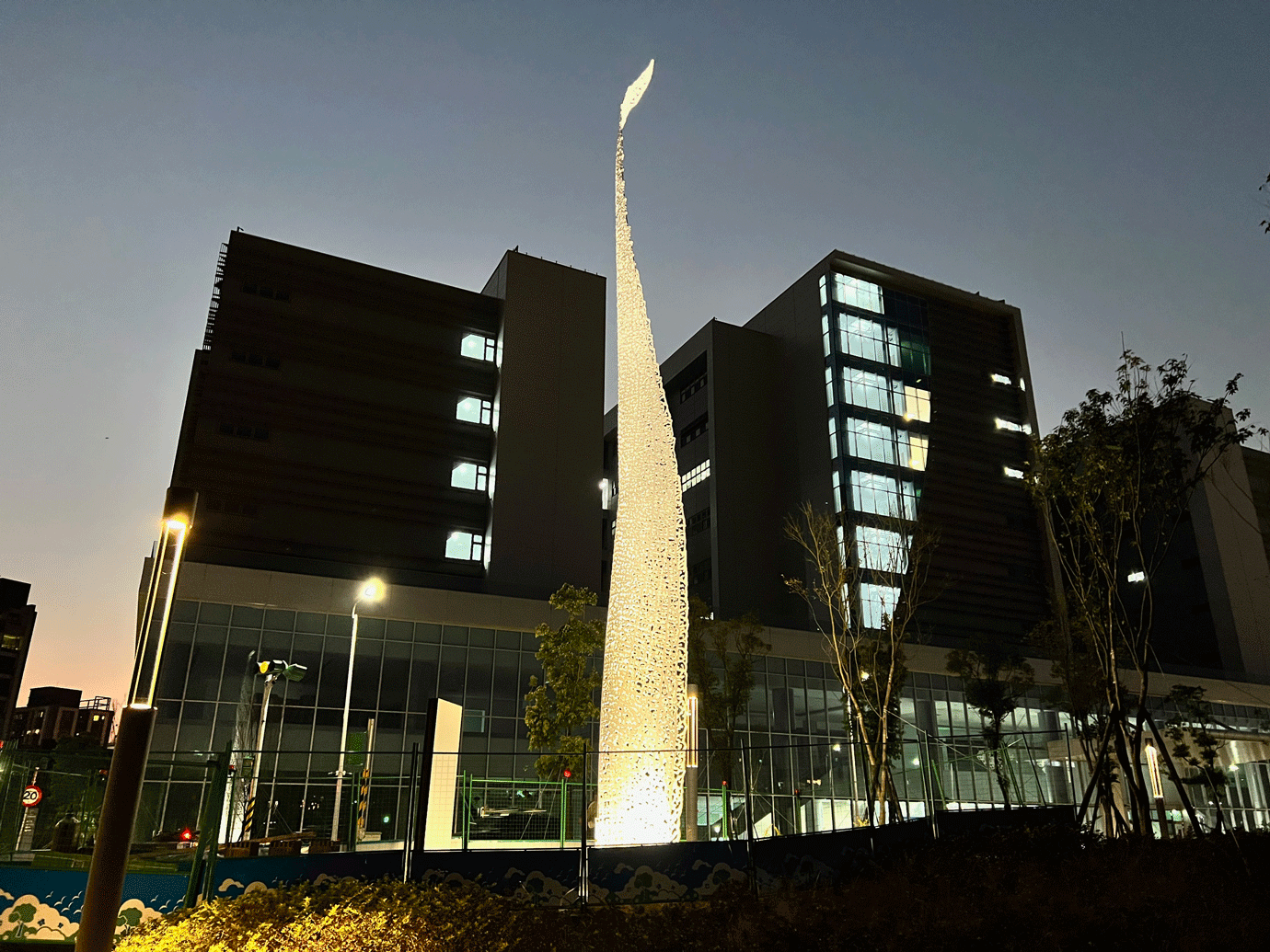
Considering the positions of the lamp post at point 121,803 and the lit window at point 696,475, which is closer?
the lamp post at point 121,803

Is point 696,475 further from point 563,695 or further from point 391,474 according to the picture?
point 563,695

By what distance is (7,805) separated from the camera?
38.8ft

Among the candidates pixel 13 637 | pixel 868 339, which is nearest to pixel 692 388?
pixel 868 339

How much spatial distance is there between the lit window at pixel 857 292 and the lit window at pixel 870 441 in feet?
24.9

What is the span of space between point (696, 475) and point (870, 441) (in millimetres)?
10990

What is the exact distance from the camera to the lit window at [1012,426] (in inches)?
2256

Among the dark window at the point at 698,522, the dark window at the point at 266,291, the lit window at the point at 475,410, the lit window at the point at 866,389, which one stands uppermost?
the lit window at the point at 866,389

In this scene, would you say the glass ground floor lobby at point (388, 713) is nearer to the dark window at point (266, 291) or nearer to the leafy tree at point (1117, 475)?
the leafy tree at point (1117, 475)

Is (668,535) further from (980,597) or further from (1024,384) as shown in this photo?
(1024,384)

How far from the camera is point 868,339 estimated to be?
55.5 metres

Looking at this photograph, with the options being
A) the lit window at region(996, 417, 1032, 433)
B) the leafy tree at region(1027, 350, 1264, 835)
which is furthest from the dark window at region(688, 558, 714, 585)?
the leafy tree at region(1027, 350, 1264, 835)

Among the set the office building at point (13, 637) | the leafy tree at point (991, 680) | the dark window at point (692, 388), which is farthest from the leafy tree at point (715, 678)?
the office building at point (13, 637)

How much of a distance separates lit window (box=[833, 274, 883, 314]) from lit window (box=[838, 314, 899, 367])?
0.95 m

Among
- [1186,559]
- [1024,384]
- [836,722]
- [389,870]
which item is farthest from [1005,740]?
[389,870]
